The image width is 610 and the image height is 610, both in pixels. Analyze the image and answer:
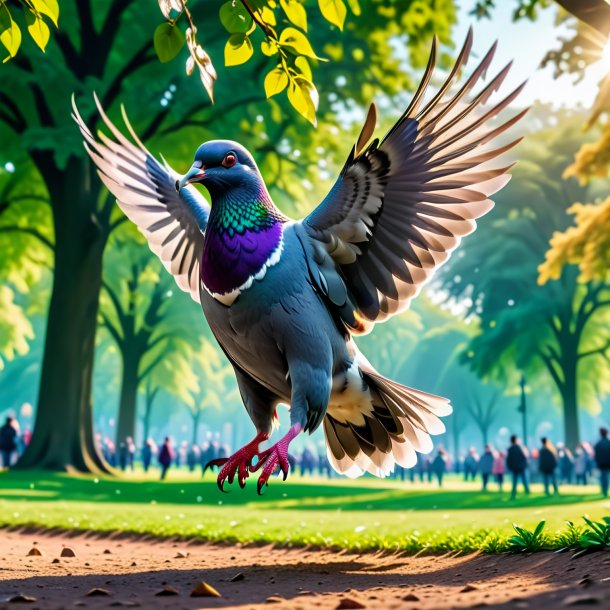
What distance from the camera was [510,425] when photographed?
6356 centimetres

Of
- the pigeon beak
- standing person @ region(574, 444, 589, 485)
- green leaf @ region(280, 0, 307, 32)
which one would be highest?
green leaf @ region(280, 0, 307, 32)

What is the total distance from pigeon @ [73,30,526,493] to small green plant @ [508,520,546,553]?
66.6 inches

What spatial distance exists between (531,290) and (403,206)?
26055mm

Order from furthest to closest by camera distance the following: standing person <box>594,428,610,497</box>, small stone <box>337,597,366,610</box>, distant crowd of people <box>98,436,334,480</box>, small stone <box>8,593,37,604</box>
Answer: distant crowd of people <box>98,436,334,480</box> → standing person <box>594,428,610,497</box> → small stone <box>8,593,37,604</box> → small stone <box>337,597,366,610</box>

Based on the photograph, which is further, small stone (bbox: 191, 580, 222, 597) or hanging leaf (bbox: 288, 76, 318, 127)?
hanging leaf (bbox: 288, 76, 318, 127)

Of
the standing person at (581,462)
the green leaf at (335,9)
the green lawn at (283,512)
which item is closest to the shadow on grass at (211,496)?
the green lawn at (283,512)

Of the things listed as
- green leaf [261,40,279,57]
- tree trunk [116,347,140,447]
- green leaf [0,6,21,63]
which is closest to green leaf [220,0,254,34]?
green leaf [261,40,279,57]

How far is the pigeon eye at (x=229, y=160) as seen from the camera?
184 inches

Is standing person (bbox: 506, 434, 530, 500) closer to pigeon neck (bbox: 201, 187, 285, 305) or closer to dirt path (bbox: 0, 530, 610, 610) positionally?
dirt path (bbox: 0, 530, 610, 610)

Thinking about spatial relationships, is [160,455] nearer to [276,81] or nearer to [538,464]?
[538,464]

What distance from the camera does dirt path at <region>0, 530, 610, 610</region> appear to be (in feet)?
11.3

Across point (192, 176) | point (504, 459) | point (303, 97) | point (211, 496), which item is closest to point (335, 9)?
point (303, 97)

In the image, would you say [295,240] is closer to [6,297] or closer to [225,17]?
A: [225,17]

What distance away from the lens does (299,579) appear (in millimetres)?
4965
